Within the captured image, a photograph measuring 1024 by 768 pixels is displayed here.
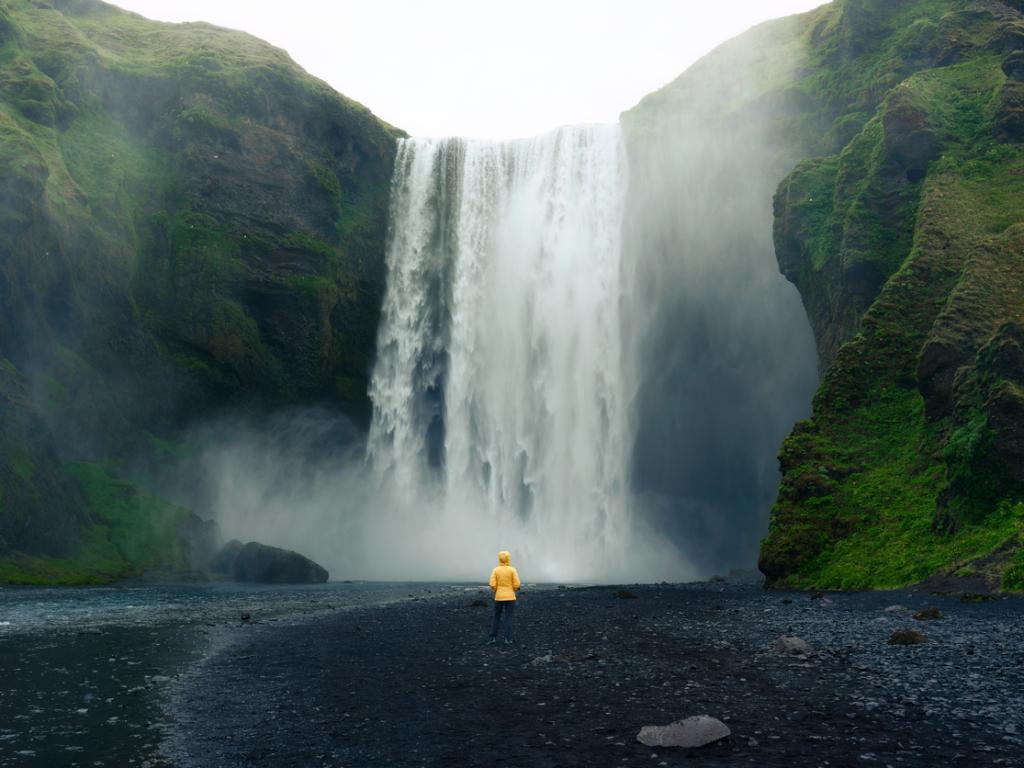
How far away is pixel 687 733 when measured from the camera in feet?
29.3

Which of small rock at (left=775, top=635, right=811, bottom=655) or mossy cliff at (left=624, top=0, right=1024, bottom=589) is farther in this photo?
mossy cliff at (left=624, top=0, right=1024, bottom=589)

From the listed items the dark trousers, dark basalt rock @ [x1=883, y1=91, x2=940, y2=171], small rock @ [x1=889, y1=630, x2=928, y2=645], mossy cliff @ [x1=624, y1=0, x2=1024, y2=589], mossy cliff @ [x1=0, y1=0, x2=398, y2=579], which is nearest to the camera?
small rock @ [x1=889, y1=630, x2=928, y2=645]

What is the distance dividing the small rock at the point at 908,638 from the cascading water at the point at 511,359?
4146 cm

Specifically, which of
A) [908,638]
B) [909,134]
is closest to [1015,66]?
[909,134]

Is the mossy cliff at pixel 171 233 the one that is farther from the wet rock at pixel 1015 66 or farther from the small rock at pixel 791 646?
the wet rock at pixel 1015 66

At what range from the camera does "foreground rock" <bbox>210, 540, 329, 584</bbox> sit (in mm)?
48500

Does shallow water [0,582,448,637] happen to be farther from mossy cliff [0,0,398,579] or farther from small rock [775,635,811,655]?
small rock [775,635,811,655]

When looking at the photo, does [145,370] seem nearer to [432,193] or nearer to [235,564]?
[235,564]

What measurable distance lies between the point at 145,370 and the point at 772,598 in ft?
153

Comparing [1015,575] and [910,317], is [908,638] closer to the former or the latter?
[1015,575]

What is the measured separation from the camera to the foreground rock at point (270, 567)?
159ft

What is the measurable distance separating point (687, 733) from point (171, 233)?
59244mm

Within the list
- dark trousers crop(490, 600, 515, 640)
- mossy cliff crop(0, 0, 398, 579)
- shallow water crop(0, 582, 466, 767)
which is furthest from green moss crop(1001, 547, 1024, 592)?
mossy cliff crop(0, 0, 398, 579)

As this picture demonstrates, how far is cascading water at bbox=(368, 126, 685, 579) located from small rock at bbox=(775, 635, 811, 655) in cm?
4115
